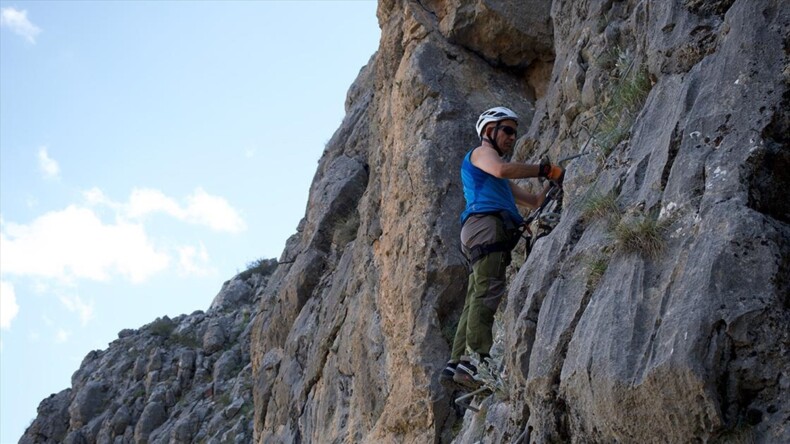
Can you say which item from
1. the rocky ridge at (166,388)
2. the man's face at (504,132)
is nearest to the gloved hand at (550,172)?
the man's face at (504,132)

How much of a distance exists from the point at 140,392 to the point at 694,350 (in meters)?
26.7

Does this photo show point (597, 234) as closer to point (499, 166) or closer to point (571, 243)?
point (571, 243)

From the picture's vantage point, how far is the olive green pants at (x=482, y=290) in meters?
8.23

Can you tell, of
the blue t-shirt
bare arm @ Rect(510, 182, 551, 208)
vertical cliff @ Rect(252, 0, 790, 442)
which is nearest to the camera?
vertical cliff @ Rect(252, 0, 790, 442)

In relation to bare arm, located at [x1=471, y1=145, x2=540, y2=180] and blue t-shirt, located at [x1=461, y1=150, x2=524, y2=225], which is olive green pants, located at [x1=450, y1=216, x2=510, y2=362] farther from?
bare arm, located at [x1=471, y1=145, x2=540, y2=180]

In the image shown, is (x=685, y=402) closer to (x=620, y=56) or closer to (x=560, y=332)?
(x=560, y=332)

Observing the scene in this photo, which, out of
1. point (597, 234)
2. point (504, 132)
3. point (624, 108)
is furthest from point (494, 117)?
point (597, 234)

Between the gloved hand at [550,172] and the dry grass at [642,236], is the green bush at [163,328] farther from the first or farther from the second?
the dry grass at [642,236]

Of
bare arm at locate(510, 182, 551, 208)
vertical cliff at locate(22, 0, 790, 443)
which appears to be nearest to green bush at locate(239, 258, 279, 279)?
vertical cliff at locate(22, 0, 790, 443)

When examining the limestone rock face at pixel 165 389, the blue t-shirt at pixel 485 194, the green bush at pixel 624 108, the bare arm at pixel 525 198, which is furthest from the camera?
the limestone rock face at pixel 165 389

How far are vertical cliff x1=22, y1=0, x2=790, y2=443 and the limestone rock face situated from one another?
25.1ft

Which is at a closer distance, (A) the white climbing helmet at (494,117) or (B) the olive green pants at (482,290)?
(B) the olive green pants at (482,290)

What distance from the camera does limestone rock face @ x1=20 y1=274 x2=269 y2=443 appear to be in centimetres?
2627

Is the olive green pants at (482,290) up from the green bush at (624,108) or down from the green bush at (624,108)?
down
